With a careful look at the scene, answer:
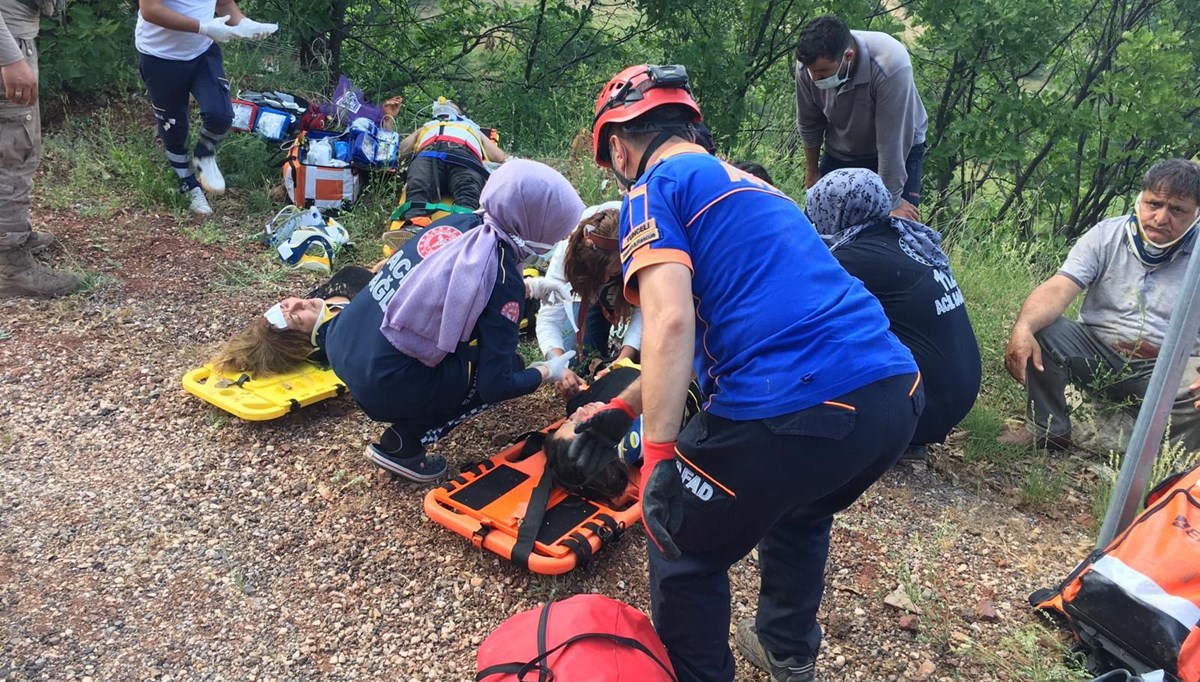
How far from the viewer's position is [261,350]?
3.56m

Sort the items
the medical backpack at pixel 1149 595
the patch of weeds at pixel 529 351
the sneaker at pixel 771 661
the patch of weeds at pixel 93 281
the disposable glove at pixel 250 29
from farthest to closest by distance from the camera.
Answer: the disposable glove at pixel 250 29
the patch of weeds at pixel 93 281
the patch of weeds at pixel 529 351
the sneaker at pixel 771 661
the medical backpack at pixel 1149 595

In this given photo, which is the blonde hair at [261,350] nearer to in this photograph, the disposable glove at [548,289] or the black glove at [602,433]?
the disposable glove at [548,289]

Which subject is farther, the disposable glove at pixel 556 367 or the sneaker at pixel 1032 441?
the sneaker at pixel 1032 441

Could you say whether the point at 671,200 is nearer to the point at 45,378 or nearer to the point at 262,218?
the point at 45,378

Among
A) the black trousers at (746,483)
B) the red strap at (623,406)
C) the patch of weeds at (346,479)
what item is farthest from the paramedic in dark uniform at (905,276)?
the patch of weeds at (346,479)

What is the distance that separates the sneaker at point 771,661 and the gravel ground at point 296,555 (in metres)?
0.07

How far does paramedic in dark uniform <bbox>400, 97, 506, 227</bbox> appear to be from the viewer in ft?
16.5

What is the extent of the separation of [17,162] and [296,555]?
2.64m

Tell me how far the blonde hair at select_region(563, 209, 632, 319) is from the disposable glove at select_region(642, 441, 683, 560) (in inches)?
50.8

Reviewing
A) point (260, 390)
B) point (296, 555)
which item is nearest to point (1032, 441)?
point (296, 555)

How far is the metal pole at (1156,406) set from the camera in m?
2.30

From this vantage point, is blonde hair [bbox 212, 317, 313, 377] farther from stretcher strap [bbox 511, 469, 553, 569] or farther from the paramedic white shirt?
the paramedic white shirt

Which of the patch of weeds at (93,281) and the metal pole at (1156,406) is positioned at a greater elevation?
the metal pole at (1156,406)

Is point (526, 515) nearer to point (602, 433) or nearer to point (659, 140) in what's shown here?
point (602, 433)
